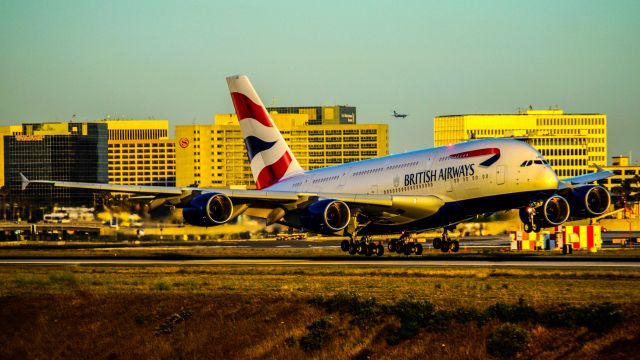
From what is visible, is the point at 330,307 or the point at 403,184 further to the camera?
the point at 403,184

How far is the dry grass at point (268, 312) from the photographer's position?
127 ft

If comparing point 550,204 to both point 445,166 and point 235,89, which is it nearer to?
point 445,166

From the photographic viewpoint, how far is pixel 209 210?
66.8 metres

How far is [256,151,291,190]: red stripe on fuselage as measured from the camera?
84.2 metres

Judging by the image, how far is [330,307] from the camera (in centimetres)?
4359

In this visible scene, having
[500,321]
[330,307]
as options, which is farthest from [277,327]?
[500,321]

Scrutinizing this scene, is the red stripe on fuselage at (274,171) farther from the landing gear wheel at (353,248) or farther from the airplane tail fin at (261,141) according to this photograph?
the landing gear wheel at (353,248)

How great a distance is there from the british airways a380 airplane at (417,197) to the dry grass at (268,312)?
9.01 m

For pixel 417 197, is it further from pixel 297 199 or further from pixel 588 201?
pixel 588 201

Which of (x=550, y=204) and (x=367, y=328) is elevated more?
(x=550, y=204)

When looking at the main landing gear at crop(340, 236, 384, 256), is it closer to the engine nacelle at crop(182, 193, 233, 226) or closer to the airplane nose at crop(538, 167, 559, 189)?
the engine nacelle at crop(182, 193, 233, 226)

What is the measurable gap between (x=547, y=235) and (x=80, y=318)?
48.5 meters

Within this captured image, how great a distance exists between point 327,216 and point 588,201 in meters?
16.5

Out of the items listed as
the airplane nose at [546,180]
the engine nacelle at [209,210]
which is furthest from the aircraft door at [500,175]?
the engine nacelle at [209,210]
